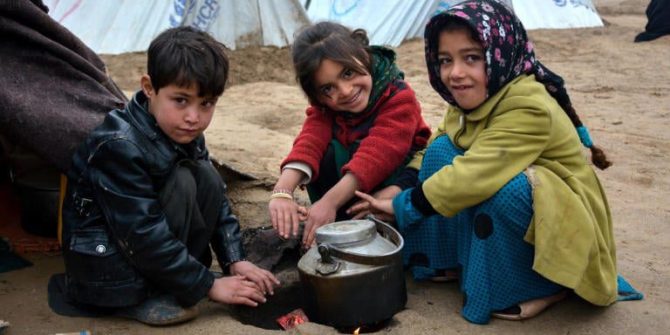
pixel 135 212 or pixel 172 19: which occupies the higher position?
pixel 135 212

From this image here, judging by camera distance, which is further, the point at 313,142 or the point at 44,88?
the point at 313,142

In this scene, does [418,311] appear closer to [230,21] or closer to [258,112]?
Answer: [258,112]

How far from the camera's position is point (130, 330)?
209cm

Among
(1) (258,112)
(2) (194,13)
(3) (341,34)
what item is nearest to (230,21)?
(2) (194,13)

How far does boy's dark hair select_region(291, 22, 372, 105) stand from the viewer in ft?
7.95

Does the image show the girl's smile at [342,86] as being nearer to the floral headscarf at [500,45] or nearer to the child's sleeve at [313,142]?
the child's sleeve at [313,142]

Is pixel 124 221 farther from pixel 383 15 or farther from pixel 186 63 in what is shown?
pixel 383 15

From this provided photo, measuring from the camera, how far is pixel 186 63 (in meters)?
2.02

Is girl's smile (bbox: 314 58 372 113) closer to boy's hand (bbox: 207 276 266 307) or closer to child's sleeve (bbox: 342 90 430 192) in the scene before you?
child's sleeve (bbox: 342 90 430 192)

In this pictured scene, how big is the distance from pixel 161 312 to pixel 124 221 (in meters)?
0.30

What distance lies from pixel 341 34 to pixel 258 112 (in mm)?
3116

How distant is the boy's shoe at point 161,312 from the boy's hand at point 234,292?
84mm

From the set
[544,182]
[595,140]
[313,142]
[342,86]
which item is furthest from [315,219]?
[595,140]

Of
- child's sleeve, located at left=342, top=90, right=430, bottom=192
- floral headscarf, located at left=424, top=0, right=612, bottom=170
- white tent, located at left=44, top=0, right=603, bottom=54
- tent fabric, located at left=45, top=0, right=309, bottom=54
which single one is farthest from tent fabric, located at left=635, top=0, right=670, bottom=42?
floral headscarf, located at left=424, top=0, right=612, bottom=170
